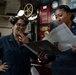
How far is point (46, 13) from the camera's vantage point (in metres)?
3.82

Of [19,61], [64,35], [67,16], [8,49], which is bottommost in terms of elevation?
[19,61]

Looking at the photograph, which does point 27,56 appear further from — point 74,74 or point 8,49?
point 74,74

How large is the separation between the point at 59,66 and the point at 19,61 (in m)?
0.44

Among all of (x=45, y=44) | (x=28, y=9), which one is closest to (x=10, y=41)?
(x=45, y=44)

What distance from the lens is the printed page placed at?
184cm

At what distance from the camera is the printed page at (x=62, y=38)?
1.84 meters

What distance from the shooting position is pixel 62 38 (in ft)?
6.29

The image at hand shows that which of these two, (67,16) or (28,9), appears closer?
Result: (67,16)

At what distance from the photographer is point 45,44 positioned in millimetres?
1898

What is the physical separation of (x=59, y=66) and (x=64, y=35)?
13.4 inches

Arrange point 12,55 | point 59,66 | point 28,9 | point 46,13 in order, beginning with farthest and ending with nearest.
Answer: point 28,9 → point 46,13 → point 12,55 → point 59,66

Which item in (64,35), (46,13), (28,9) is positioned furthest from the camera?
(28,9)

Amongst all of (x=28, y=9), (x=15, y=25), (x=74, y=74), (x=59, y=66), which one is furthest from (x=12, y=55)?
(x=28, y=9)

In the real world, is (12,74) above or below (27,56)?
below
